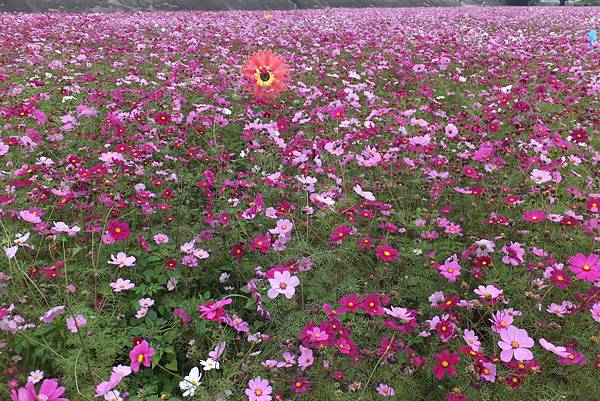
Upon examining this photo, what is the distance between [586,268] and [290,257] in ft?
4.33

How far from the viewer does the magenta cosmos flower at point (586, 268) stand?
5.07ft

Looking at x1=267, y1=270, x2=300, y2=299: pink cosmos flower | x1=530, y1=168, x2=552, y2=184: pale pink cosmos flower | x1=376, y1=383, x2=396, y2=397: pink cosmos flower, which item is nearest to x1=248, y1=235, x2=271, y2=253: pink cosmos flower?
x1=267, y1=270, x2=300, y2=299: pink cosmos flower

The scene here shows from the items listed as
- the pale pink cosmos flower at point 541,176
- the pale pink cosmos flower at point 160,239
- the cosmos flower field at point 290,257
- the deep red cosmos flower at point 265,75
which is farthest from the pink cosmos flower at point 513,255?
the deep red cosmos flower at point 265,75

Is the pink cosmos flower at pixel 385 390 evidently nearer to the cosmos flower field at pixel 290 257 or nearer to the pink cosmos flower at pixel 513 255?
the cosmos flower field at pixel 290 257

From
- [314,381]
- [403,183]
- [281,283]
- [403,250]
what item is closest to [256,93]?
[403,183]

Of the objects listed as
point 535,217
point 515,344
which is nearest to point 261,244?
point 515,344

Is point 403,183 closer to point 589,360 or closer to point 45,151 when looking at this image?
point 589,360

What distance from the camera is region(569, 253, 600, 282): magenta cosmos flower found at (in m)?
1.54

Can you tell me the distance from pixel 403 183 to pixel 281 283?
1637 millimetres

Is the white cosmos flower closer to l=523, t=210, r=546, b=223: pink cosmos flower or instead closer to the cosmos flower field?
→ the cosmos flower field

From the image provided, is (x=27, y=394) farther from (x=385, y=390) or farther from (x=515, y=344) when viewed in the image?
(x=515, y=344)

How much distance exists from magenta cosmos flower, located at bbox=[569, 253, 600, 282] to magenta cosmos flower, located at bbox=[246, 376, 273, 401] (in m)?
1.27

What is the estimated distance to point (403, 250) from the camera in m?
2.27

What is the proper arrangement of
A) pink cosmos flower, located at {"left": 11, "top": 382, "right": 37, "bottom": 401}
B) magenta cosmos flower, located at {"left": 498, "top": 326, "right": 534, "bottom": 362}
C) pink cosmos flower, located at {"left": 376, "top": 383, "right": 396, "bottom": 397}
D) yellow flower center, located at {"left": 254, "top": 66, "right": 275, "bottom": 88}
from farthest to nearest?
yellow flower center, located at {"left": 254, "top": 66, "right": 275, "bottom": 88}
pink cosmos flower, located at {"left": 376, "top": 383, "right": 396, "bottom": 397}
magenta cosmos flower, located at {"left": 498, "top": 326, "right": 534, "bottom": 362}
pink cosmos flower, located at {"left": 11, "top": 382, "right": 37, "bottom": 401}
